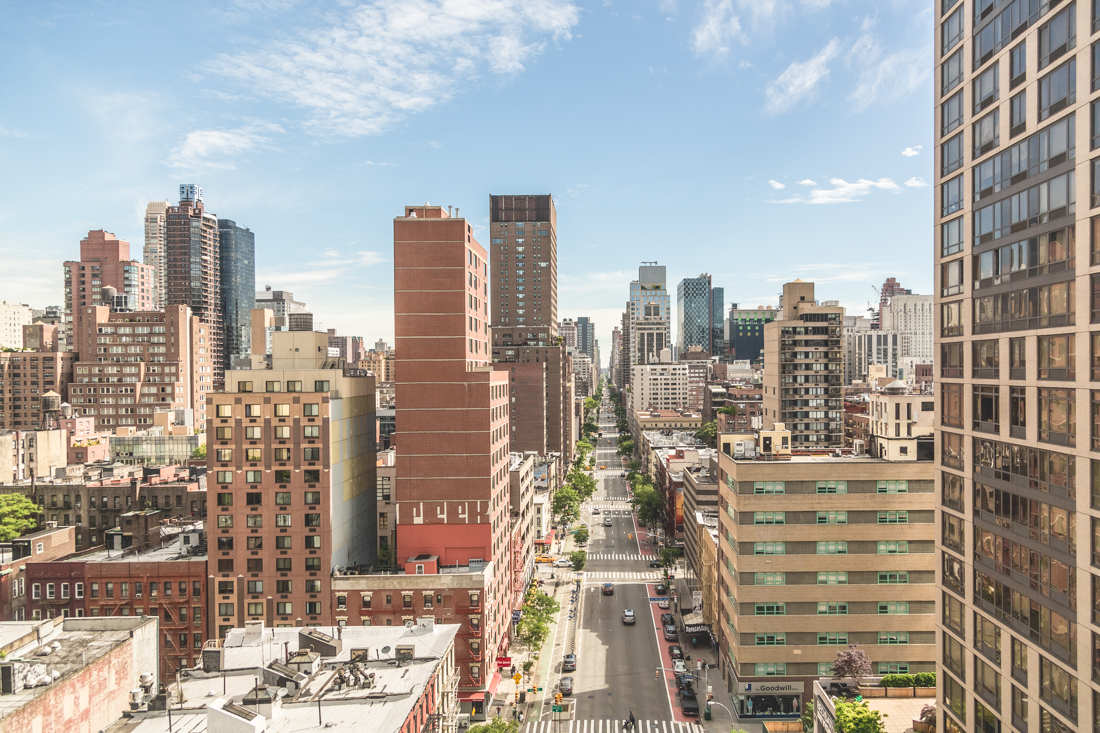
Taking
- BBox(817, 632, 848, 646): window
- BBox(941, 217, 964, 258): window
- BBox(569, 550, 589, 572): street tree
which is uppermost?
BBox(941, 217, 964, 258): window

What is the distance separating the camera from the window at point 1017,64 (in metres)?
35.5

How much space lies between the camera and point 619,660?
8650 cm

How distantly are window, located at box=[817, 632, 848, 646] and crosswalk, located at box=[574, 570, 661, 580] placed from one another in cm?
5634

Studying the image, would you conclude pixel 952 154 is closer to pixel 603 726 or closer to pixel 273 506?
pixel 603 726

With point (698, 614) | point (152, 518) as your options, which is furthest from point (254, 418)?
point (698, 614)

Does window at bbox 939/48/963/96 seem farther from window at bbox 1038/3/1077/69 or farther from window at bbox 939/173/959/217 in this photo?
window at bbox 1038/3/1077/69

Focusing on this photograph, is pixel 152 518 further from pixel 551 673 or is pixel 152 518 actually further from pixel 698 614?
pixel 698 614

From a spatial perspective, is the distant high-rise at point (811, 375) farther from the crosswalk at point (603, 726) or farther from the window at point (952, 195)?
the window at point (952, 195)

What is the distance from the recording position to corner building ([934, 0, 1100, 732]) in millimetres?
30844

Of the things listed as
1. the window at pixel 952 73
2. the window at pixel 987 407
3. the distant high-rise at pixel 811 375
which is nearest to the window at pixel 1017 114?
the window at pixel 952 73

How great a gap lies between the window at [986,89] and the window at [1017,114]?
168 centimetres

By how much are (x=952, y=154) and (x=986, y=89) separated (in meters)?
4.67

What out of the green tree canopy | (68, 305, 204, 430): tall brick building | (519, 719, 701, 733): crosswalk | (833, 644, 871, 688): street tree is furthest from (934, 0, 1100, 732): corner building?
(68, 305, 204, 430): tall brick building

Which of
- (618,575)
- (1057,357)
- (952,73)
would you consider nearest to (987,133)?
(952,73)
